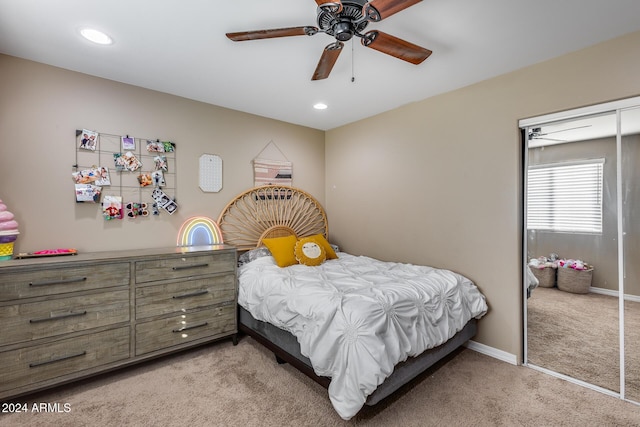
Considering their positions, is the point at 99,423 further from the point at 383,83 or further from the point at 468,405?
the point at 383,83

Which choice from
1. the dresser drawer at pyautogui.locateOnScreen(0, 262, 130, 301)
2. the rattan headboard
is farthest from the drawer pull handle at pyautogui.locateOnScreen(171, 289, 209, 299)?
the rattan headboard

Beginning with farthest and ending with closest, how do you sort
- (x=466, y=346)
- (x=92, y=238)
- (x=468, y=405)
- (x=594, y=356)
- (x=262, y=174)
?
(x=262, y=174) → (x=466, y=346) → (x=92, y=238) → (x=594, y=356) → (x=468, y=405)

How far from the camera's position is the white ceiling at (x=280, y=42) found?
70.1 inches

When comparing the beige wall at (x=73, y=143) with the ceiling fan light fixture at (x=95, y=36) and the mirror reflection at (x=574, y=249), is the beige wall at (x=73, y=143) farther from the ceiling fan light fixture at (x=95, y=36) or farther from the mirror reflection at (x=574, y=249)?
the mirror reflection at (x=574, y=249)

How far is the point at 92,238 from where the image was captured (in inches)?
104

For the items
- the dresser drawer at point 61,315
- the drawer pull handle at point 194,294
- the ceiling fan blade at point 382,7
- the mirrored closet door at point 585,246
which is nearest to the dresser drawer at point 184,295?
the drawer pull handle at point 194,294

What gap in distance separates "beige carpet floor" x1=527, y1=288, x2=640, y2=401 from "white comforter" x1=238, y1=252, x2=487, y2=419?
18.5 inches

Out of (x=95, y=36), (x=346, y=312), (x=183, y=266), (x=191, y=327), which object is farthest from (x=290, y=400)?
(x=95, y=36)

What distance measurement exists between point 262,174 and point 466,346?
2.84m

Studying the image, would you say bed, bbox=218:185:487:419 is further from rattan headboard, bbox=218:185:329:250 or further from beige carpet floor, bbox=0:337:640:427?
beige carpet floor, bbox=0:337:640:427

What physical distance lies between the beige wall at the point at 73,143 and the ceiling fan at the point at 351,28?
5.67 ft

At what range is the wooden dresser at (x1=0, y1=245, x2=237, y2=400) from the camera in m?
1.95

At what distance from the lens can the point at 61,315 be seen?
2.08 meters

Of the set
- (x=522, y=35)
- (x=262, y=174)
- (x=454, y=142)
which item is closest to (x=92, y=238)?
(x=262, y=174)
